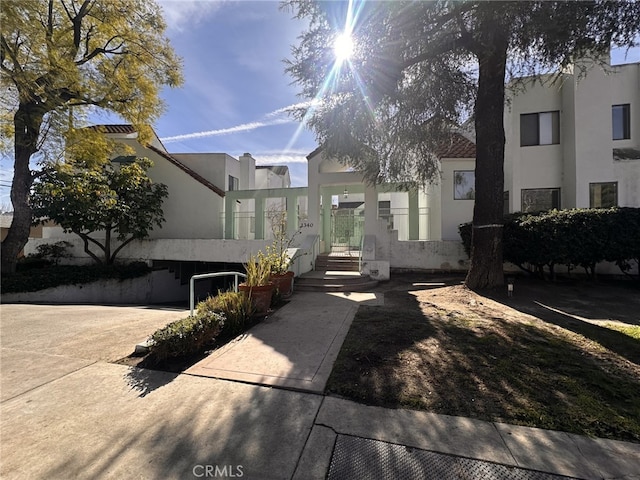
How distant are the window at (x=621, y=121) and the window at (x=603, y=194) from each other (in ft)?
6.41

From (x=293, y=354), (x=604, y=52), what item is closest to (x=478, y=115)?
(x=604, y=52)

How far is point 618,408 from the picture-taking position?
9.12 ft

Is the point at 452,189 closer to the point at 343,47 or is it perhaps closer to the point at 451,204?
the point at 451,204

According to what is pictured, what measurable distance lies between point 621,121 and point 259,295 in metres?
15.4

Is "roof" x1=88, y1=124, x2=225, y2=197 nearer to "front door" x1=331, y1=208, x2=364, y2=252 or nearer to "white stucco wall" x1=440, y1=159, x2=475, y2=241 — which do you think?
"front door" x1=331, y1=208, x2=364, y2=252

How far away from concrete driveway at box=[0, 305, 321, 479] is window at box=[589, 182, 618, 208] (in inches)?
557

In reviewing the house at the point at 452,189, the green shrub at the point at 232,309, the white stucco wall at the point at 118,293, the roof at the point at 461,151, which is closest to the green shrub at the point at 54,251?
the house at the point at 452,189

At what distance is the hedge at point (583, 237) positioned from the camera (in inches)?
306

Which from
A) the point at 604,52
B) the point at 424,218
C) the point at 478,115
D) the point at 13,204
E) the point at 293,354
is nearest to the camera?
the point at 293,354

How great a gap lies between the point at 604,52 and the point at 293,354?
346 inches

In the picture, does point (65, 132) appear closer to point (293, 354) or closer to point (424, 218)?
point (293, 354)

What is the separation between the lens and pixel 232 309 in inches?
206

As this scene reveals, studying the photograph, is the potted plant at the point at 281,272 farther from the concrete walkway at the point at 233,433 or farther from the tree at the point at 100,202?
the tree at the point at 100,202

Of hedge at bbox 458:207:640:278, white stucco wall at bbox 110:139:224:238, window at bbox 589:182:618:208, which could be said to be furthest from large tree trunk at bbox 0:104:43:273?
window at bbox 589:182:618:208
